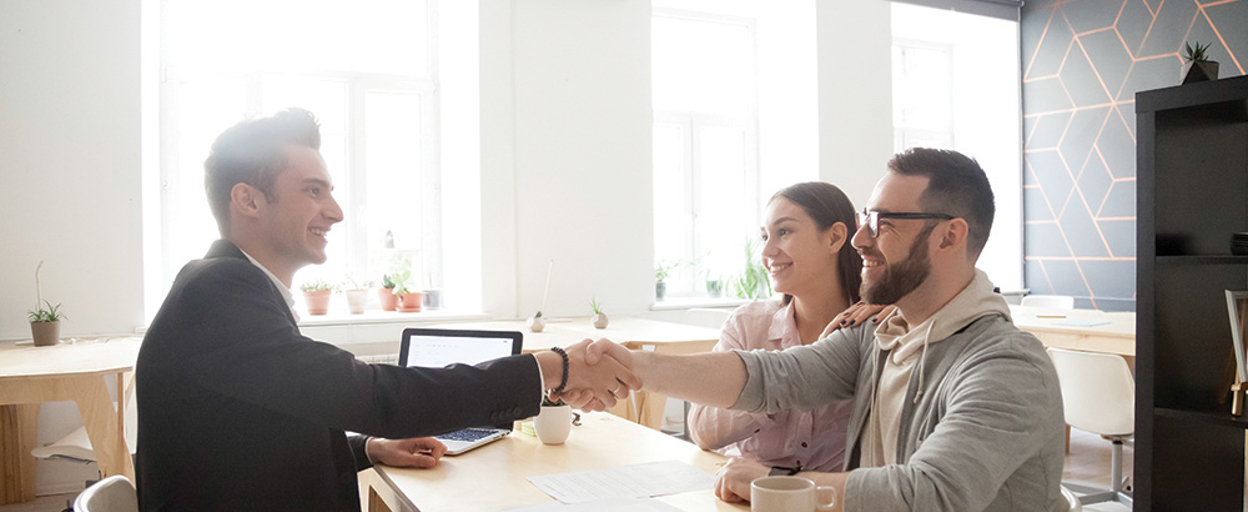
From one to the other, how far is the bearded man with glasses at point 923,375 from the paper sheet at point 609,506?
124mm

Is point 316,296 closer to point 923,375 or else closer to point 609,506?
point 609,506

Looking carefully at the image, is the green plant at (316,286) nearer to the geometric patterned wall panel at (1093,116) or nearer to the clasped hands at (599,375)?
the clasped hands at (599,375)

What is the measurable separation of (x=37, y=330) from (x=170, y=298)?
348cm

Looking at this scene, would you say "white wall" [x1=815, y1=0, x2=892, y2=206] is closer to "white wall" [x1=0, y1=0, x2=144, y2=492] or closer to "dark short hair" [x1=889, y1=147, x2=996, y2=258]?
"white wall" [x1=0, y1=0, x2=144, y2=492]

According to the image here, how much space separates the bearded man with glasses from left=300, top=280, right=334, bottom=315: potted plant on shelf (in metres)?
3.88

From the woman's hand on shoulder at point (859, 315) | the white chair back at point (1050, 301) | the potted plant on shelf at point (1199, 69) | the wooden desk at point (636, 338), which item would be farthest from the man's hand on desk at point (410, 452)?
the white chair back at point (1050, 301)

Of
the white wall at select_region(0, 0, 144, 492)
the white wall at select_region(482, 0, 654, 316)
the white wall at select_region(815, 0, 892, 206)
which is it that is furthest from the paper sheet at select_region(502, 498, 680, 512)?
the white wall at select_region(815, 0, 892, 206)

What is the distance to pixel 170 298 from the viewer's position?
153 cm

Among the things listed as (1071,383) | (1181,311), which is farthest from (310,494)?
(1071,383)

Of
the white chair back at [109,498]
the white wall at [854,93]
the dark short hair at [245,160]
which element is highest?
the white wall at [854,93]

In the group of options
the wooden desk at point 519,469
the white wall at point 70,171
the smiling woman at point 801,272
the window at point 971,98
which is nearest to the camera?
the wooden desk at point 519,469

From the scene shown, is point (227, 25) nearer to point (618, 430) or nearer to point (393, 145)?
point (393, 145)

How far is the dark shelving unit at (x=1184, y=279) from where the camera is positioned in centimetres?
236

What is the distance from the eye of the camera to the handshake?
1881 millimetres
